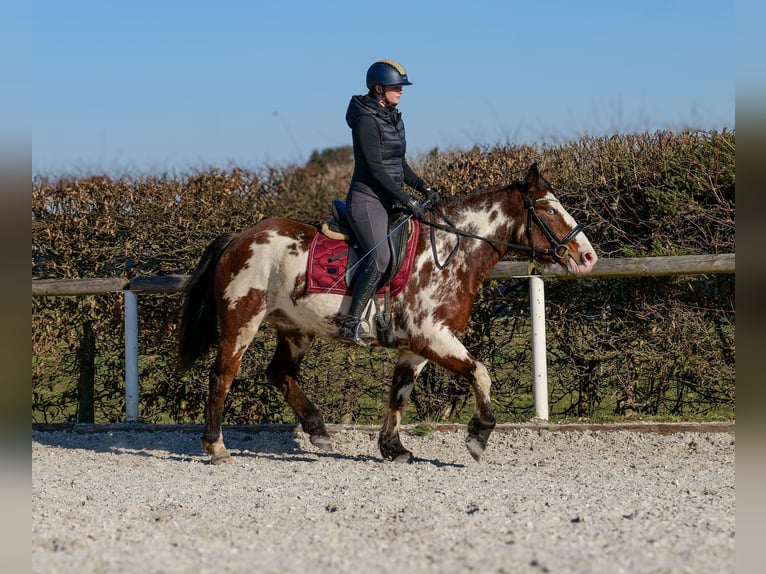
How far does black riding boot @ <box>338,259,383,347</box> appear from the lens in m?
7.61

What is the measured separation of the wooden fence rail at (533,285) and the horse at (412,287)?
82 centimetres

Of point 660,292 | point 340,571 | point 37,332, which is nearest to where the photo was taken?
point 340,571

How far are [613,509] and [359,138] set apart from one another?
11.4ft

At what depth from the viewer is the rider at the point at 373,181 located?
7609 millimetres

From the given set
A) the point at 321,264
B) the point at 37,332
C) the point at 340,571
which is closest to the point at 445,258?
the point at 321,264

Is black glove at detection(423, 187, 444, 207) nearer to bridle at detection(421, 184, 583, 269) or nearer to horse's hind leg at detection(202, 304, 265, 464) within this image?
bridle at detection(421, 184, 583, 269)

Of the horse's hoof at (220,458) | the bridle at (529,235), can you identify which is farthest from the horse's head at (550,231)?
the horse's hoof at (220,458)

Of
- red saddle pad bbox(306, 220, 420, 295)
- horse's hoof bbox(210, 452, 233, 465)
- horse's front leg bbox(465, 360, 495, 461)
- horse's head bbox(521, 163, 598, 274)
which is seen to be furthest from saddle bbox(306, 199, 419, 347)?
horse's hoof bbox(210, 452, 233, 465)

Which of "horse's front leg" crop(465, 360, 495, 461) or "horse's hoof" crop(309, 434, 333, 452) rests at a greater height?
"horse's front leg" crop(465, 360, 495, 461)

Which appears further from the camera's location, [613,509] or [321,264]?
[321,264]

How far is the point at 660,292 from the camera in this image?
9125mm

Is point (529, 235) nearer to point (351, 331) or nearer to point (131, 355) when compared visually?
point (351, 331)

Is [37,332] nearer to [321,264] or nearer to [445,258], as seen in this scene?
[321,264]

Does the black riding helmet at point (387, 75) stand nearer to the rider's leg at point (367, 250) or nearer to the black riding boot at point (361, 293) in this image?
the rider's leg at point (367, 250)
